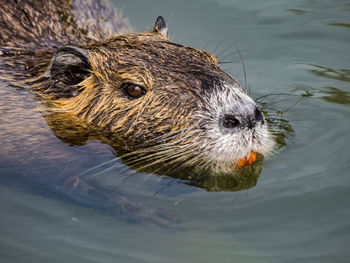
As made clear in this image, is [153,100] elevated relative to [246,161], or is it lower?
elevated

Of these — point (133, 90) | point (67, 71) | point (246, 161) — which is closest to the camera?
point (246, 161)

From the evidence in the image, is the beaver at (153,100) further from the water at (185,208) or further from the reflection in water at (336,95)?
the reflection in water at (336,95)

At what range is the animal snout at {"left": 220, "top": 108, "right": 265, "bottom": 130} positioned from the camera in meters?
3.39

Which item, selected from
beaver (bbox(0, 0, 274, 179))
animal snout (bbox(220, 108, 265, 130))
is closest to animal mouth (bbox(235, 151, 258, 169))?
beaver (bbox(0, 0, 274, 179))

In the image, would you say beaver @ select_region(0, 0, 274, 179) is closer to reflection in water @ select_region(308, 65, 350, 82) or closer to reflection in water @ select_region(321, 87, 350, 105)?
reflection in water @ select_region(321, 87, 350, 105)

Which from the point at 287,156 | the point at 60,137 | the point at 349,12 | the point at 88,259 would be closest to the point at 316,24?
the point at 349,12

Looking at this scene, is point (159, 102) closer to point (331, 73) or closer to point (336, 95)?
point (336, 95)

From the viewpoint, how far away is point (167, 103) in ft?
12.2

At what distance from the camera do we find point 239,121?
3389mm

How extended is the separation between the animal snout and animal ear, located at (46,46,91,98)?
1.14m

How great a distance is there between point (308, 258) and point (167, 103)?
1359 millimetres

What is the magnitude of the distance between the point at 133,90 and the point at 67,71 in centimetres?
56

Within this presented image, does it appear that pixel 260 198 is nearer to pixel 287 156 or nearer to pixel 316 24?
pixel 287 156

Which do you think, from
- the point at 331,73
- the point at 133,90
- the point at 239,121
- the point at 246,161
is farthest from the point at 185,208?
the point at 331,73
